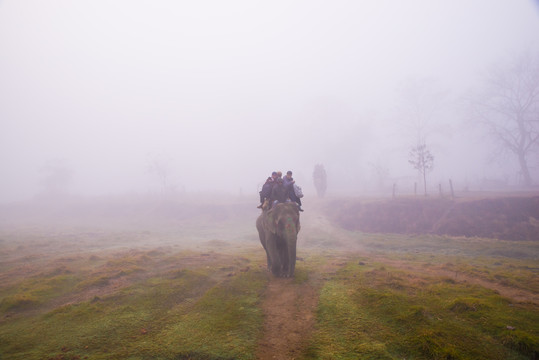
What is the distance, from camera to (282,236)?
970cm

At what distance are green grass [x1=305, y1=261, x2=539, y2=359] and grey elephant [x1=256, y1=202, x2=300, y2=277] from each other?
1.96m

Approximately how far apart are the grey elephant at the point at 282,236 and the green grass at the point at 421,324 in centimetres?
196

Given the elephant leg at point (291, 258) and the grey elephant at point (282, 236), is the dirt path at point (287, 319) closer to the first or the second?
the elephant leg at point (291, 258)

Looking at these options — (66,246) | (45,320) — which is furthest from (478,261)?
(66,246)

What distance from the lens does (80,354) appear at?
15.9 ft

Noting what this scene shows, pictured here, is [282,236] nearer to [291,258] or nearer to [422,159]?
[291,258]

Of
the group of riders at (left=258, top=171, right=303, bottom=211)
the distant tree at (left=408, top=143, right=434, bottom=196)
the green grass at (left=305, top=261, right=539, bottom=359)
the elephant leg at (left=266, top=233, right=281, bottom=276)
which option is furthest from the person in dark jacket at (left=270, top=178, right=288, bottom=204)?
the distant tree at (left=408, top=143, right=434, bottom=196)

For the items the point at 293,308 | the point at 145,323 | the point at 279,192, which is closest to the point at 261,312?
the point at 293,308

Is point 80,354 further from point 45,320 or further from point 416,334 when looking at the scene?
point 416,334

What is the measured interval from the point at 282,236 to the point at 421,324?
5.13 m

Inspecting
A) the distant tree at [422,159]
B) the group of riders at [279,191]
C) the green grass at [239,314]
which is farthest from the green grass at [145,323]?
the distant tree at [422,159]

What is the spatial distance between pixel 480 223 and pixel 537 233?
358 centimetres

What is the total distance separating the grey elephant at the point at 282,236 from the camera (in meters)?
9.55

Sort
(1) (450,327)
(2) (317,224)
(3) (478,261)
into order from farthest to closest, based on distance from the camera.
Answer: (2) (317,224) → (3) (478,261) → (1) (450,327)
